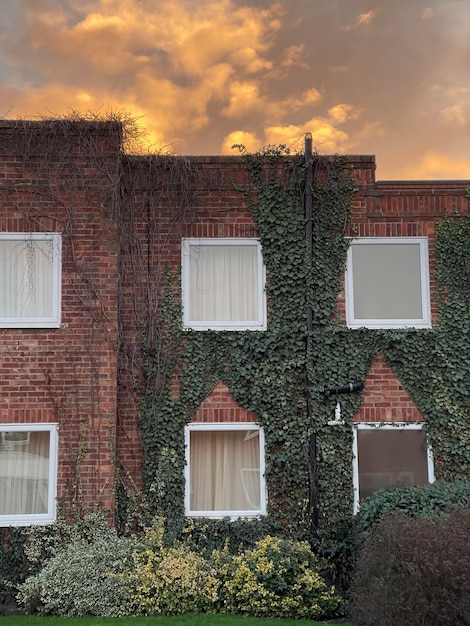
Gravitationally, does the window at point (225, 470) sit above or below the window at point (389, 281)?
below

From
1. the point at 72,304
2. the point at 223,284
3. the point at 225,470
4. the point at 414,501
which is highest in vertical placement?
the point at 223,284

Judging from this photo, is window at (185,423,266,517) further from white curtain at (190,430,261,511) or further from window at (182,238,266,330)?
window at (182,238,266,330)

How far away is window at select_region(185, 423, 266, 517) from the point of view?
448 inches

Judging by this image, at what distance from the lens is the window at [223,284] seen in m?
11.8

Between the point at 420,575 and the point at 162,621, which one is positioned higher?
the point at 420,575

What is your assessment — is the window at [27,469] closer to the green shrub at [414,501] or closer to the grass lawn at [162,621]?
the grass lawn at [162,621]

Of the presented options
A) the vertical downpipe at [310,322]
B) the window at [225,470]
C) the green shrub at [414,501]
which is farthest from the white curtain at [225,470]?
the green shrub at [414,501]

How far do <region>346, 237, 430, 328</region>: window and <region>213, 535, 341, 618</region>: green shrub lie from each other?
3851 millimetres

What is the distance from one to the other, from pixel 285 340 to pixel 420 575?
5.36 m

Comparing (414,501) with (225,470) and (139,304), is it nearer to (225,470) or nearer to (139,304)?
(225,470)

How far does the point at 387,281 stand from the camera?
12125 millimetres

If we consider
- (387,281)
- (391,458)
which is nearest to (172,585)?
(391,458)

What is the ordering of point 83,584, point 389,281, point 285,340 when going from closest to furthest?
point 83,584 < point 285,340 < point 389,281

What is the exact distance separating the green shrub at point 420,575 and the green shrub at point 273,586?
247 centimetres
